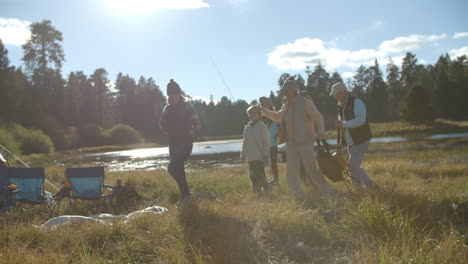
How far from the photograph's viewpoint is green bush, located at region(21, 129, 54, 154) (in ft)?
114

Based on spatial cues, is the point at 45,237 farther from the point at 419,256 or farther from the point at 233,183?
the point at 233,183

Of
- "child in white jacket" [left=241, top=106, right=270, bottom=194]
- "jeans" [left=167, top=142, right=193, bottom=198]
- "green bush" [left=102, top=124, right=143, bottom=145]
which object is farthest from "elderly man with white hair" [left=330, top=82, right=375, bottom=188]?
"green bush" [left=102, top=124, right=143, bottom=145]

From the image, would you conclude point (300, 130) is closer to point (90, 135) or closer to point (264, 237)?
point (264, 237)

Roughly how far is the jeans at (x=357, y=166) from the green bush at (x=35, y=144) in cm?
3677

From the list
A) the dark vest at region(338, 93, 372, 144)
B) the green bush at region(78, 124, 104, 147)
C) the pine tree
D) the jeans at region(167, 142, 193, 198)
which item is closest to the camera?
the dark vest at region(338, 93, 372, 144)

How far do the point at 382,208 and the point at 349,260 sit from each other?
962 millimetres

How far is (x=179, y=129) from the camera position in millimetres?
5766

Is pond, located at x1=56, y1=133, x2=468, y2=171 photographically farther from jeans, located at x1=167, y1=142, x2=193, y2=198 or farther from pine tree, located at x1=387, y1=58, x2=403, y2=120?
pine tree, located at x1=387, y1=58, x2=403, y2=120

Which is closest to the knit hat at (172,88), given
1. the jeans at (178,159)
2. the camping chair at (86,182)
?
the jeans at (178,159)

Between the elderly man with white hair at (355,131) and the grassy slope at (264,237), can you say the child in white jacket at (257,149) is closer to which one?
the elderly man with white hair at (355,131)

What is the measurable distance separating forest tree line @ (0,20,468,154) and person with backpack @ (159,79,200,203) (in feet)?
71.0

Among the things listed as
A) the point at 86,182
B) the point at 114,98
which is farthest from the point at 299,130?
the point at 114,98

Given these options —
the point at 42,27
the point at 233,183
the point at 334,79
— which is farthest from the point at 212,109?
the point at 233,183

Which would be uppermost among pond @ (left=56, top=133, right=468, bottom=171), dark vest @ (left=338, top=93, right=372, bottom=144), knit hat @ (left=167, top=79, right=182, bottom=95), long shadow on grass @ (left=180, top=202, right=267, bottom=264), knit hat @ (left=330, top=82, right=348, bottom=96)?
knit hat @ (left=167, top=79, right=182, bottom=95)
